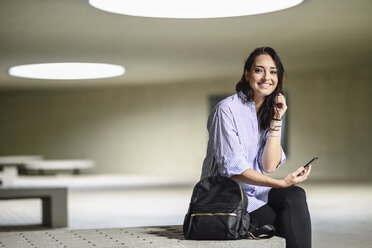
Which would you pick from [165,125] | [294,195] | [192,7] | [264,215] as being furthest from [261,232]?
[165,125]

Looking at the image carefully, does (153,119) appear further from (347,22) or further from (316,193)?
(347,22)

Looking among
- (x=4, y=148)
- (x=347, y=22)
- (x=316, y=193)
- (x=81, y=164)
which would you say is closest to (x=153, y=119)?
(x=81, y=164)

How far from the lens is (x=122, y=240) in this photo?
317cm

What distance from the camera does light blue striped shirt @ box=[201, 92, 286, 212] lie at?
3.21 m

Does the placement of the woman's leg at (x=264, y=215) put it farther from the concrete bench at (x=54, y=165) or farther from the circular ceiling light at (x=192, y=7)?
the concrete bench at (x=54, y=165)

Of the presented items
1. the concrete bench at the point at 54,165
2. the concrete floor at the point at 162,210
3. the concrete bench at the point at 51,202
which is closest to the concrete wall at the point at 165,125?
the concrete bench at the point at 54,165

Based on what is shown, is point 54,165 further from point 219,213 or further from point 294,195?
point 219,213

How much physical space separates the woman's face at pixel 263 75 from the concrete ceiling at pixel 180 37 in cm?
533

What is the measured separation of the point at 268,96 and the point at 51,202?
5935 millimetres

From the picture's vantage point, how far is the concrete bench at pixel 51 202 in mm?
8562

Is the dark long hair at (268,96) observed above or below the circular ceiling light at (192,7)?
below

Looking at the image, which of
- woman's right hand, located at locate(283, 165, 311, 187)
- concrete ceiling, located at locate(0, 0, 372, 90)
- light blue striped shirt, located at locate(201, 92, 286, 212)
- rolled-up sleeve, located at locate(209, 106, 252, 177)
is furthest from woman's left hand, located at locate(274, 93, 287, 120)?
concrete ceiling, located at locate(0, 0, 372, 90)

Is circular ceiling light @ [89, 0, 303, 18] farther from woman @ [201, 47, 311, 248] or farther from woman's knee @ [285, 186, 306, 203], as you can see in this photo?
woman's knee @ [285, 186, 306, 203]

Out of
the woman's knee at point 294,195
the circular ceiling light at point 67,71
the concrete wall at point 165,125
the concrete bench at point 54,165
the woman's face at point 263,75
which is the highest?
the circular ceiling light at point 67,71
